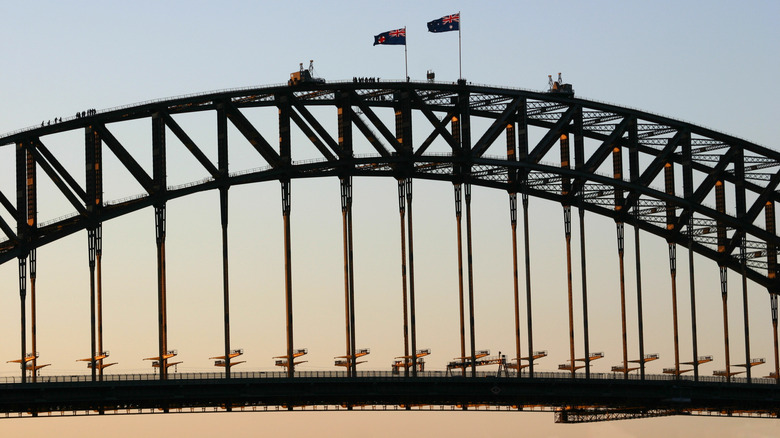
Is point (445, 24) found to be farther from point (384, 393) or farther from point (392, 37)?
point (384, 393)

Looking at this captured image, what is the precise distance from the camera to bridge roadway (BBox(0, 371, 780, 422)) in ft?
440

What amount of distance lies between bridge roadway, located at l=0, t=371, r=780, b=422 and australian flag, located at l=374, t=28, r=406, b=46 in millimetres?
27814

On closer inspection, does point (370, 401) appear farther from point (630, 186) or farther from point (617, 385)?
point (630, 186)

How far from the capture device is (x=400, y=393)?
477 ft

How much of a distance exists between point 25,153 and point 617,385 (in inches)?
2026

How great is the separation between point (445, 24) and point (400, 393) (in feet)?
106

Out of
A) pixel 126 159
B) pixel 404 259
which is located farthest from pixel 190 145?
Result: pixel 404 259

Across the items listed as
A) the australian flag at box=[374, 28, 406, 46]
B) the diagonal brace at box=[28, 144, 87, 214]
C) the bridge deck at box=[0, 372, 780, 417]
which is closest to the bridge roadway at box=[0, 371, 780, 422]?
the bridge deck at box=[0, 372, 780, 417]

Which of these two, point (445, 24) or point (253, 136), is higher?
point (445, 24)

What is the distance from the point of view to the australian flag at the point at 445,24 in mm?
156875

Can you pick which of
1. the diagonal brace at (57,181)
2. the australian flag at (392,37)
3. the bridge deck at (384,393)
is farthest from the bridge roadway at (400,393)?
the australian flag at (392,37)

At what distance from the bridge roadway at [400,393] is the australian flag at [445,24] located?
29187 mm

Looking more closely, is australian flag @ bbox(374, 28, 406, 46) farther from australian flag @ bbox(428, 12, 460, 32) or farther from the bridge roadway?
the bridge roadway

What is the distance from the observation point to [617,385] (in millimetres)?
155125
